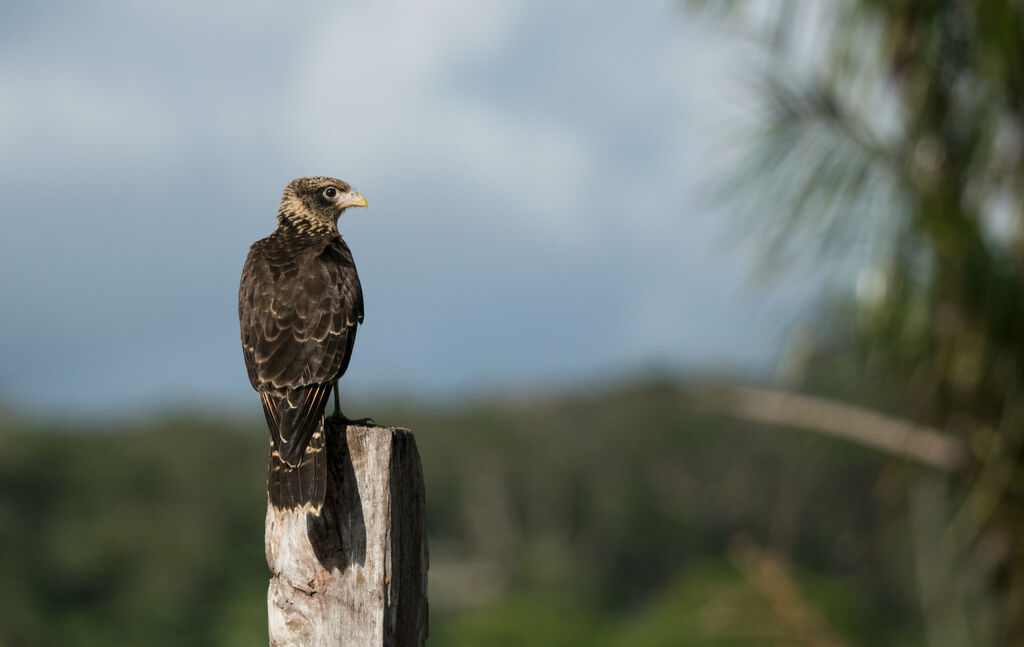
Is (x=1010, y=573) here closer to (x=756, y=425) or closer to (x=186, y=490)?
(x=756, y=425)

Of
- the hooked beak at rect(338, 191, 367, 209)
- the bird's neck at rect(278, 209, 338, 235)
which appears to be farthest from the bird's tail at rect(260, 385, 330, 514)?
the hooked beak at rect(338, 191, 367, 209)

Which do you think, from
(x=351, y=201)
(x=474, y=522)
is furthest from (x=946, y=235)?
(x=474, y=522)

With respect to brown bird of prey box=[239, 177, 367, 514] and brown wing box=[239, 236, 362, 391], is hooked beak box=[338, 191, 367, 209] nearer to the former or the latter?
brown bird of prey box=[239, 177, 367, 514]

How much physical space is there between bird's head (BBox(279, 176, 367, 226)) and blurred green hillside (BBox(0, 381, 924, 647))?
37457 mm

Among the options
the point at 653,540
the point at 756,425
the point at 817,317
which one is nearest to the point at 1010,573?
the point at 817,317

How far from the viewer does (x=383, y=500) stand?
12.3ft

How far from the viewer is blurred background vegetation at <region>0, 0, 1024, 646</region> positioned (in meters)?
8.62

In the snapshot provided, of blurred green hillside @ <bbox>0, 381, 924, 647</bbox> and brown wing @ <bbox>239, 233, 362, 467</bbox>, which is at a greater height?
brown wing @ <bbox>239, 233, 362, 467</bbox>

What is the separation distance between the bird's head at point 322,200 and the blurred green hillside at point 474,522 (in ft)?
123

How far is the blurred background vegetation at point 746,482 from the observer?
28.3ft

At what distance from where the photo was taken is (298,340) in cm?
461

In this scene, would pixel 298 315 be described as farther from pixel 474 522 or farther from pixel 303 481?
pixel 474 522

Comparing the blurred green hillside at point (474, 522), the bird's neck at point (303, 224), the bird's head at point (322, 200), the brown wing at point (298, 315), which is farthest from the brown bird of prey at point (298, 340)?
the blurred green hillside at point (474, 522)

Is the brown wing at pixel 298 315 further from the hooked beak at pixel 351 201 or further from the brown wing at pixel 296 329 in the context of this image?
the hooked beak at pixel 351 201
